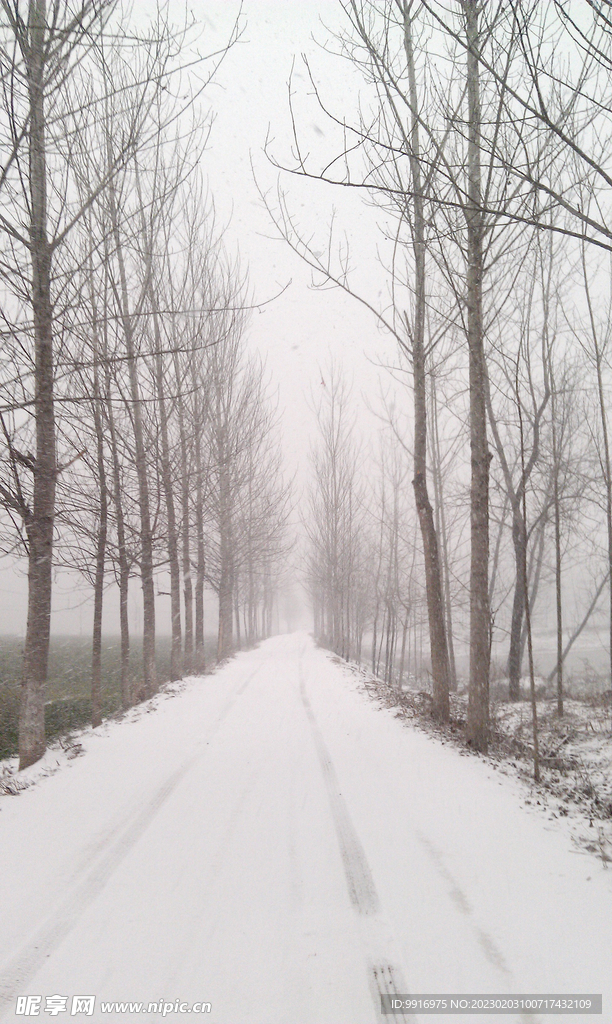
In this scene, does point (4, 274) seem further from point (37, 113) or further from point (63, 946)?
point (63, 946)

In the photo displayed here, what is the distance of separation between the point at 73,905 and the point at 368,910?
1.65m

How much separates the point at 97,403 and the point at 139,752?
5.65m

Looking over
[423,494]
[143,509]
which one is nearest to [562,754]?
[423,494]

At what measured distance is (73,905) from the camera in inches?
109

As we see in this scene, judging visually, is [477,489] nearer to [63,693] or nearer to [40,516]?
[40,516]

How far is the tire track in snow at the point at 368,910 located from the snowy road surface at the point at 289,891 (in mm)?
11

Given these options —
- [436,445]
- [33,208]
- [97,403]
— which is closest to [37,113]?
[33,208]

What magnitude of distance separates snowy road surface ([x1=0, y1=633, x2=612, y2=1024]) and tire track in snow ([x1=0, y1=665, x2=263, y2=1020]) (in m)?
0.01

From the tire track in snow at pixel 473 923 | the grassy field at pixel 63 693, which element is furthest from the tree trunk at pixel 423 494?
the grassy field at pixel 63 693

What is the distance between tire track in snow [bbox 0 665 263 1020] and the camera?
7.35 ft

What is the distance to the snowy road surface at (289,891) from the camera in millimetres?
2197

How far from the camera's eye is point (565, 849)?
11.6ft

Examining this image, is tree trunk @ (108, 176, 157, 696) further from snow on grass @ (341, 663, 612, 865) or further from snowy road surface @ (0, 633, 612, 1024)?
snowy road surface @ (0, 633, 612, 1024)

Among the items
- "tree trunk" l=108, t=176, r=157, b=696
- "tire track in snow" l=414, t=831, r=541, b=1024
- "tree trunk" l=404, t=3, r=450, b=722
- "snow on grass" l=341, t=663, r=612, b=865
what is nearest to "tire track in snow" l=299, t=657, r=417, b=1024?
"tire track in snow" l=414, t=831, r=541, b=1024
